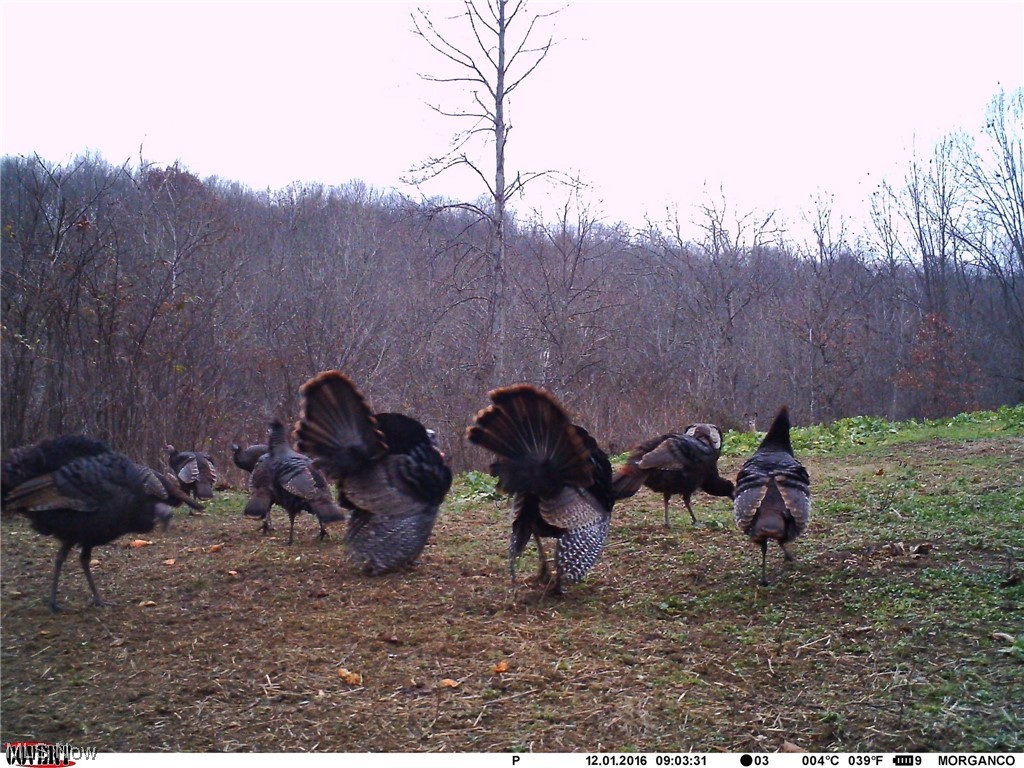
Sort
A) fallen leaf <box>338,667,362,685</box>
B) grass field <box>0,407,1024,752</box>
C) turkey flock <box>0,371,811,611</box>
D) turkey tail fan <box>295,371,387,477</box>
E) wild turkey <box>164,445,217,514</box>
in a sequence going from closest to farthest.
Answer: grass field <box>0,407,1024,752</box>, fallen leaf <box>338,667,362,685</box>, turkey flock <box>0,371,811,611</box>, turkey tail fan <box>295,371,387,477</box>, wild turkey <box>164,445,217,514</box>

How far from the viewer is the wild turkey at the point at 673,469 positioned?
829 centimetres

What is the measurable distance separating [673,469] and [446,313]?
12718mm

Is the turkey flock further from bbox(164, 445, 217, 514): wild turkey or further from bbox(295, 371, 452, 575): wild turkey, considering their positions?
bbox(164, 445, 217, 514): wild turkey

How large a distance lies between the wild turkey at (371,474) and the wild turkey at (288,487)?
35.6 inches

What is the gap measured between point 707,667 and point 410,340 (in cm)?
1691

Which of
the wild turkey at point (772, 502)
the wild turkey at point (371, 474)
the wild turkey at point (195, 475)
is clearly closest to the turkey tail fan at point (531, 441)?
the wild turkey at point (371, 474)

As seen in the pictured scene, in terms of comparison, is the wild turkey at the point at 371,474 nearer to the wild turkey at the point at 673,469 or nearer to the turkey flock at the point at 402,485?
the turkey flock at the point at 402,485

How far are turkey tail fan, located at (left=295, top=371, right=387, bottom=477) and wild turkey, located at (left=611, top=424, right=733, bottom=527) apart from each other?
2.57 meters

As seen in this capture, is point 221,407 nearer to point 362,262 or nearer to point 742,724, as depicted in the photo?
point 362,262

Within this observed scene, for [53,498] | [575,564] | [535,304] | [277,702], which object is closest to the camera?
[277,702]

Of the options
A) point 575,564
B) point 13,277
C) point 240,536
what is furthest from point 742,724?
point 13,277

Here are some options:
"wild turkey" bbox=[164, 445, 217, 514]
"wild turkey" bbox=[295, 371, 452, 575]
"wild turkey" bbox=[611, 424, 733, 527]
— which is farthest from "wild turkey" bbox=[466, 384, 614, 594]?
"wild turkey" bbox=[164, 445, 217, 514]

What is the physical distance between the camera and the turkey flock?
5.95 metres

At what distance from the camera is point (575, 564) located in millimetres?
6285
